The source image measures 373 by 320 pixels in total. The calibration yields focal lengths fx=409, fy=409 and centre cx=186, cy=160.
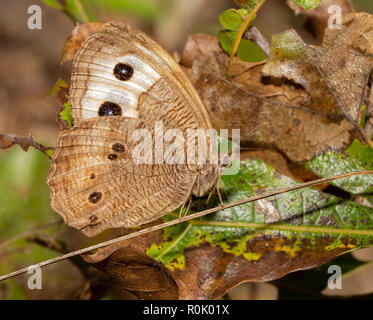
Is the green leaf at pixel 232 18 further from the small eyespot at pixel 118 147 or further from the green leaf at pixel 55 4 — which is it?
the green leaf at pixel 55 4

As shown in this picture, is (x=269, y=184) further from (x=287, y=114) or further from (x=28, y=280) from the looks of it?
(x=28, y=280)

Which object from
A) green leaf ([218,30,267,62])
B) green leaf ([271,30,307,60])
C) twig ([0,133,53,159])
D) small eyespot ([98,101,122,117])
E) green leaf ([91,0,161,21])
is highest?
green leaf ([91,0,161,21])

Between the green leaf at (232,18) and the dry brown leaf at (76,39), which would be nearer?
the green leaf at (232,18)

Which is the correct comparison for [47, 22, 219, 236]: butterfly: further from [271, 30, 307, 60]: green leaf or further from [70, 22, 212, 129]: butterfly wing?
[271, 30, 307, 60]: green leaf

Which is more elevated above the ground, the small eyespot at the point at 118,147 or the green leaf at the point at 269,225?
the small eyespot at the point at 118,147

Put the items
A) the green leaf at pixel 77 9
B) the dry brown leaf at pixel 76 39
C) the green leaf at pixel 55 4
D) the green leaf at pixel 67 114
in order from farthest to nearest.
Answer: the green leaf at pixel 77 9
the green leaf at pixel 55 4
the dry brown leaf at pixel 76 39
the green leaf at pixel 67 114

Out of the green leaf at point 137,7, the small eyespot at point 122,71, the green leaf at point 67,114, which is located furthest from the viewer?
the green leaf at point 137,7

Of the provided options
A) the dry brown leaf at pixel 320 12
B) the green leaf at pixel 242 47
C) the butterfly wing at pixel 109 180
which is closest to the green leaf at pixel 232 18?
the green leaf at pixel 242 47

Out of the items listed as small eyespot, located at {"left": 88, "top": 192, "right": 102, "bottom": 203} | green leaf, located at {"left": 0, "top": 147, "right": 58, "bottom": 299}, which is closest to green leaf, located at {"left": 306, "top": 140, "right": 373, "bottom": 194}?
small eyespot, located at {"left": 88, "top": 192, "right": 102, "bottom": 203}
